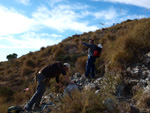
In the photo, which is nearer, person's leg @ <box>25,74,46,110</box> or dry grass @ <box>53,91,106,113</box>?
dry grass @ <box>53,91,106,113</box>

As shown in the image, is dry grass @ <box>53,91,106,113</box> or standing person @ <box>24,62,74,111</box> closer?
dry grass @ <box>53,91,106,113</box>

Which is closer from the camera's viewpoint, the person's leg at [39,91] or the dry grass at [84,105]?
the dry grass at [84,105]

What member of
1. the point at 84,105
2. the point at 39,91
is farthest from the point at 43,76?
the point at 84,105

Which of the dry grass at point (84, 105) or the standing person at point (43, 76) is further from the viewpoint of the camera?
the standing person at point (43, 76)

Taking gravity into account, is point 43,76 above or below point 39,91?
above

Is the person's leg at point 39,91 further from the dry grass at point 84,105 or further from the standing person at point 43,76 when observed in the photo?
the dry grass at point 84,105

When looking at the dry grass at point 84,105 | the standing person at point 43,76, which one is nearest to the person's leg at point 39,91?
the standing person at point 43,76

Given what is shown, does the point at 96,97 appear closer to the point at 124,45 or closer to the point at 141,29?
the point at 124,45

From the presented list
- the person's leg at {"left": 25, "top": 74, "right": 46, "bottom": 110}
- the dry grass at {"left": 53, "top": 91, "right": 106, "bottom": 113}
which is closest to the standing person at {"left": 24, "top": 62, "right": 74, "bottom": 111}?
the person's leg at {"left": 25, "top": 74, "right": 46, "bottom": 110}

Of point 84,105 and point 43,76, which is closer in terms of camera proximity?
point 84,105

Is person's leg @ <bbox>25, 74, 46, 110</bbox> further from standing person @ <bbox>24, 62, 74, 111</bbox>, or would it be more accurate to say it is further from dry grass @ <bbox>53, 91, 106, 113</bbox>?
dry grass @ <bbox>53, 91, 106, 113</bbox>

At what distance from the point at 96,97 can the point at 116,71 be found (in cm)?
221

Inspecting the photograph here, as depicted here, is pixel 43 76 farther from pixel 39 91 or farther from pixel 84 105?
pixel 84 105

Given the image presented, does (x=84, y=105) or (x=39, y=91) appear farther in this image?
(x=39, y=91)
